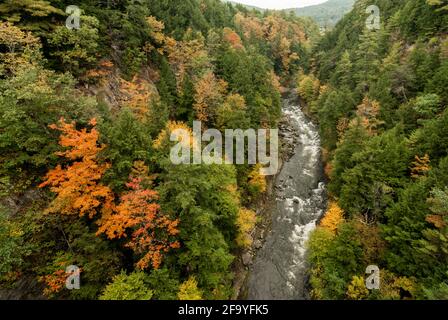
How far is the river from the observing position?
27.6 m

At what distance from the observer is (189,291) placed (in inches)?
782

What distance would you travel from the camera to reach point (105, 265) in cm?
1923

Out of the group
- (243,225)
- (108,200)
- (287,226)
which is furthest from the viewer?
(287,226)

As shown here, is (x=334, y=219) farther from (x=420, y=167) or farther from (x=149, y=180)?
(x=149, y=180)

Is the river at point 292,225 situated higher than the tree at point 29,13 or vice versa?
the tree at point 29,13

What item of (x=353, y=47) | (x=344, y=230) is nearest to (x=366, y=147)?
(x=344, y=230)

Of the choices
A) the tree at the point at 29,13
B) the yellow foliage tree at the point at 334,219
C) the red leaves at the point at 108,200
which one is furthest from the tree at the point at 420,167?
the tree at the point at 29,13

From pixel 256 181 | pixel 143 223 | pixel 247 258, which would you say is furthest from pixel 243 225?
pixel 143 223

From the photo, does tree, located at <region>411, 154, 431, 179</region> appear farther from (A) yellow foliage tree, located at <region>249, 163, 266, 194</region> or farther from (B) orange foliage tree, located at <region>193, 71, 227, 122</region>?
(B) orange foliage tree, located at <region>193, 71, 227, 122</region>

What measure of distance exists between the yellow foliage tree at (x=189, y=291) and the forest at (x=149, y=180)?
117 millimetres

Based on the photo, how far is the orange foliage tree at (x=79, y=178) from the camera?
19.2 metres

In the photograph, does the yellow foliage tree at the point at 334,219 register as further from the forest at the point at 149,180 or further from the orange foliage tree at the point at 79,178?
the orange foliage tree at the point at 79,178

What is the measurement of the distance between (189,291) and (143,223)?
615 cm

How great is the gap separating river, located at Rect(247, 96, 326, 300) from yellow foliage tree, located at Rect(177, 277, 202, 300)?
8.62m
